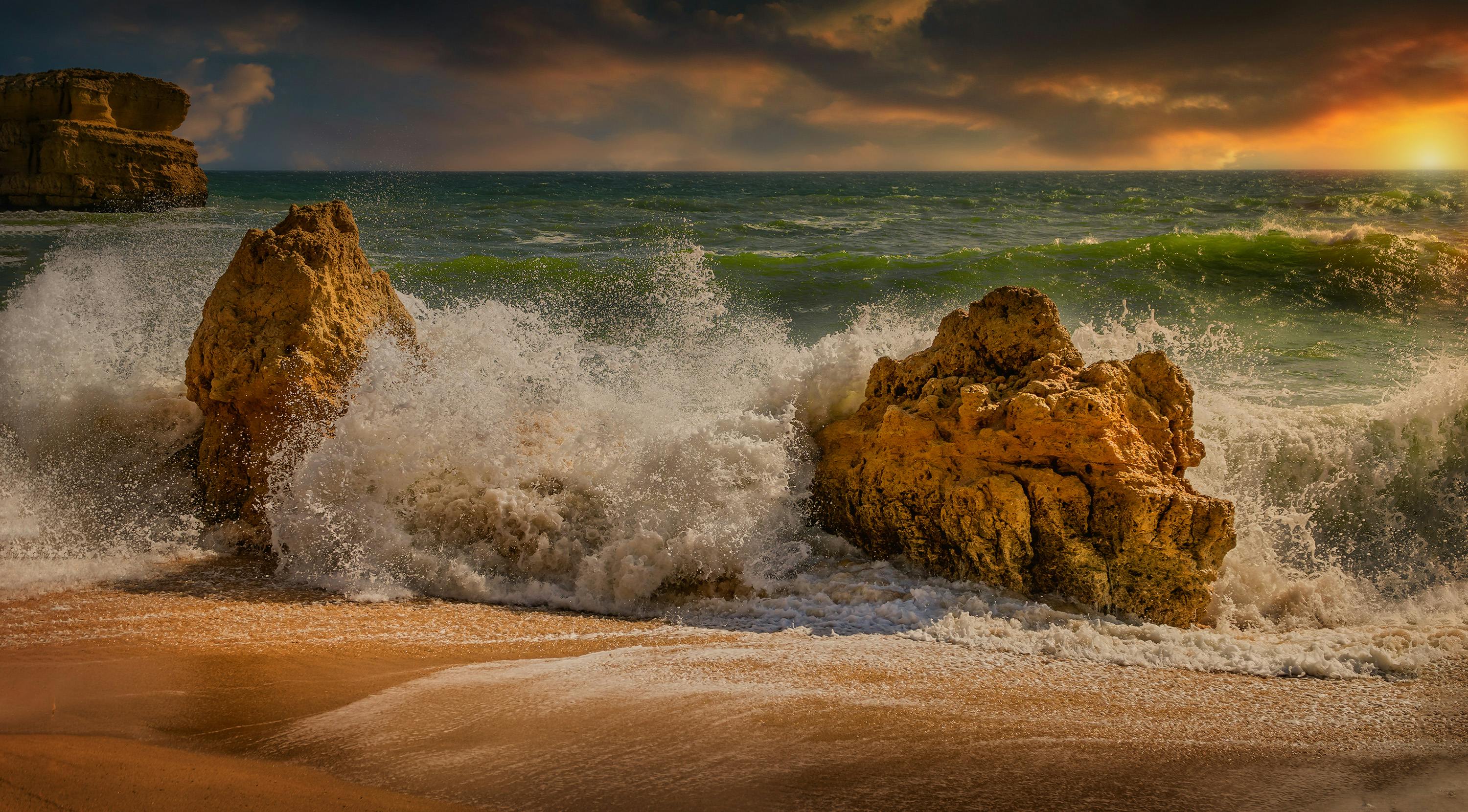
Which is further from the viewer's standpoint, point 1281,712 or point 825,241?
point 825,241

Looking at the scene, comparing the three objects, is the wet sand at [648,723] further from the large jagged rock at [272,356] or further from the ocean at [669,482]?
the large jagged rock at [272,356]

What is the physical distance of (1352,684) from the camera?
10.2 ft

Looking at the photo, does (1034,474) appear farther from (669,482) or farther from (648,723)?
(648,723)

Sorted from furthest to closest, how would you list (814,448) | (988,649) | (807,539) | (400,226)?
(400,226)
(814,448)
(807,539)
(988,649)

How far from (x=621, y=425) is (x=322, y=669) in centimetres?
225

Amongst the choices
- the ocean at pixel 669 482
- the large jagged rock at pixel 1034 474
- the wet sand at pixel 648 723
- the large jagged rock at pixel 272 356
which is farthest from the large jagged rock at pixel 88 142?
the large jagged rock at pixel 1034 474

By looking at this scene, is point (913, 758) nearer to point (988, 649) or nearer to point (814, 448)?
point (988, 649)

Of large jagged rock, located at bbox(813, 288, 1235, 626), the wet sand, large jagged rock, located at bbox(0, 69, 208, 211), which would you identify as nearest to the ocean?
large jagged rock, located at bbox(813, 288, 1235, 626)

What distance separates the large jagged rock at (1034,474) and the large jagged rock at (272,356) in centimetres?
284

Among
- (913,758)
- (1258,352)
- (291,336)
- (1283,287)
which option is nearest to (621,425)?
(291,336)

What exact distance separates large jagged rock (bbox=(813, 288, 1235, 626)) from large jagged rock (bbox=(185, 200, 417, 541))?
284cm

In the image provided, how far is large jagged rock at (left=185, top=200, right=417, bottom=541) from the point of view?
14.8 feet

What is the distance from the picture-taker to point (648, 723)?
2703mm

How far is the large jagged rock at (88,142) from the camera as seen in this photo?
28688 mm
